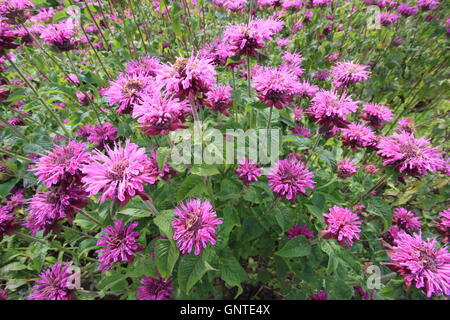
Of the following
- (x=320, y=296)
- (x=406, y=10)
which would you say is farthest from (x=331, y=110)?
(x=406, y=10)

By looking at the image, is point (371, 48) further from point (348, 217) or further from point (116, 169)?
point (116, 169)

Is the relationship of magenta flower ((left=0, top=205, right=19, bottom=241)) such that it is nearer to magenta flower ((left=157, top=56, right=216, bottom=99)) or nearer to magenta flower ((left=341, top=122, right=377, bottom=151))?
magenta flower ((left=157, top=56, right=216, bottom=99))

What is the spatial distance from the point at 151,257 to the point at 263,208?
879mm

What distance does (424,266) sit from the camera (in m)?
1.28

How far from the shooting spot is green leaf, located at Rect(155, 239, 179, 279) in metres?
1.25

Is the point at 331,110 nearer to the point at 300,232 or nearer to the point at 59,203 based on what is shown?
the point at 300,232

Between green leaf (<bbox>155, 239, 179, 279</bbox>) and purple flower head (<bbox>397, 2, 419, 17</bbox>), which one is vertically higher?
purple flower head (<bbox>397, 2, 419, 17</bbox>)

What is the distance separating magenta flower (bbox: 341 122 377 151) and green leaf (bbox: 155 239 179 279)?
150 centimetres

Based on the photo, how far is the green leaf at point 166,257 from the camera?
1248 millimetres

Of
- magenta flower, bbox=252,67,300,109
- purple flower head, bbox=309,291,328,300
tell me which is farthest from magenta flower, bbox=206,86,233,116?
purple flower head, bbox=309,291,328,300

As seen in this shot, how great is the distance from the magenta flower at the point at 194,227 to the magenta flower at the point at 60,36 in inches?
68.4

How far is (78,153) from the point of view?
50.6 inches

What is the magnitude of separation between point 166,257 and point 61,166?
0.73 metres
